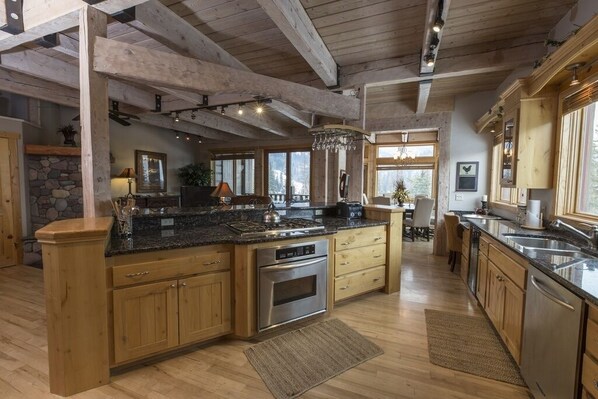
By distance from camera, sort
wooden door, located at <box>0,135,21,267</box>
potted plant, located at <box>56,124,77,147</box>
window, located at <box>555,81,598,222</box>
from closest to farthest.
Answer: window, located at <box>555,81,598,222</box>, wooden door, located at <box>0,135,21,267</box>, potted plant, located at <box>56,124,77,147</box>

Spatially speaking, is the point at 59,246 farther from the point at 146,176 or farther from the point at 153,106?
the point at 146,176

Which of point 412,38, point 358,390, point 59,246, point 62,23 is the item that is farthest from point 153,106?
point 358,390

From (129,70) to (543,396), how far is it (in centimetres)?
350

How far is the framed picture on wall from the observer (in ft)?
16.0

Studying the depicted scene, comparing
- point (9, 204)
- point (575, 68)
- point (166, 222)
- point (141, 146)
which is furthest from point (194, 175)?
point (575, 68)

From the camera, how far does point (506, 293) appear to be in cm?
220

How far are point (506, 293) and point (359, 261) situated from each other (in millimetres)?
1356

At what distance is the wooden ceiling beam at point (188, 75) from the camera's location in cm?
214

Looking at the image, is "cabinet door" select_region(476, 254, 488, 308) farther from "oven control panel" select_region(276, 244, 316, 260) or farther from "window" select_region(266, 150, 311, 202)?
"window" select_region(266, 150, 311, 202)

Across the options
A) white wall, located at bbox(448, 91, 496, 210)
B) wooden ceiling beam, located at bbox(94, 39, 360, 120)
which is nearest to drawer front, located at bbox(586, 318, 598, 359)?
wooden ceiling beam, located at bbox(94, 39, 360, 120)

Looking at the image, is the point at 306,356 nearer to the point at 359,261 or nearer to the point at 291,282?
the point at 291,282

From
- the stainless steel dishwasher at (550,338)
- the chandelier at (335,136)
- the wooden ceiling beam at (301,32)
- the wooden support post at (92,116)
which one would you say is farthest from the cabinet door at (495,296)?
the wooden support post at (92,116)

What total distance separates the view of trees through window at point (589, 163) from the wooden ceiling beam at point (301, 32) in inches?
99.4

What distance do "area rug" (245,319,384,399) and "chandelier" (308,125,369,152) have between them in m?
1.92
